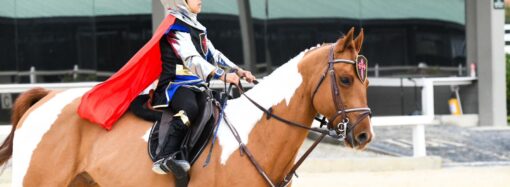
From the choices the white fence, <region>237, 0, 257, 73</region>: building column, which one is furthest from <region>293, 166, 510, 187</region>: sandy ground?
<region>237, 0, 257, 73</region>: building column

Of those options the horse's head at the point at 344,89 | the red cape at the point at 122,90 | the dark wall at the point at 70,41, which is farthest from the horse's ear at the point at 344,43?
the dark wall at the point at 70,41

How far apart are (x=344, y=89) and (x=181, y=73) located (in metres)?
1.14

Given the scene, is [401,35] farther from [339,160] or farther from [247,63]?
[339,160]

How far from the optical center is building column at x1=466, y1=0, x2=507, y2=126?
1800 cm

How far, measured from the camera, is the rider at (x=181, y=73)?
5.91 metres

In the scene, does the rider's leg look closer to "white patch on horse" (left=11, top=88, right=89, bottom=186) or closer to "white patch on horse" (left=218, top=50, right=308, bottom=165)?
"white patch on horse" (left=218, top=50, right=308, bottom=165)

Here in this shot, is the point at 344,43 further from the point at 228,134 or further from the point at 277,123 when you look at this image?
the point at 228,134

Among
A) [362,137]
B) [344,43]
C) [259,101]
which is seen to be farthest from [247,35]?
[362,137]

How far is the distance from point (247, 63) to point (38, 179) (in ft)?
38.1

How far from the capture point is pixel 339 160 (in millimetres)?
12117

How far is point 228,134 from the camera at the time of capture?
237 inches

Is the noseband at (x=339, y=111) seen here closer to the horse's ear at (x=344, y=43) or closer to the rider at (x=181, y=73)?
the horse's ear at (x=344, y=43)

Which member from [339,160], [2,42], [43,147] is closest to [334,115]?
[43,147]

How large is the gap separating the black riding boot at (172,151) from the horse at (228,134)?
12 cm
